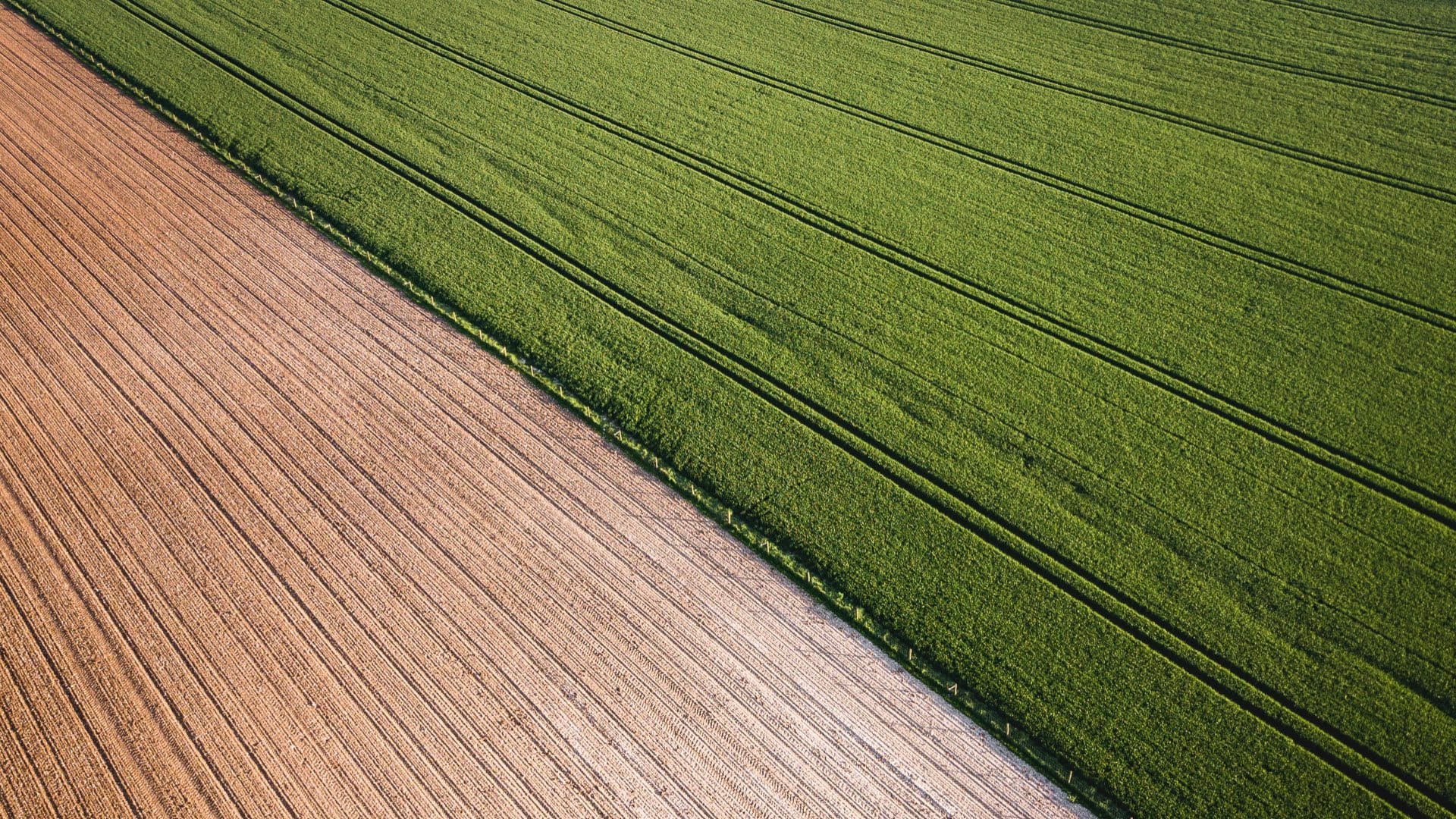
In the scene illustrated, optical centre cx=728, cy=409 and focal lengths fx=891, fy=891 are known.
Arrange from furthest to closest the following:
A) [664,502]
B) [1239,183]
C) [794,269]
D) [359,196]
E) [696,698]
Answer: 1. [359,196]
2. [1239,183]
3. [794,269]
4. [664,502]
5. [696,698]

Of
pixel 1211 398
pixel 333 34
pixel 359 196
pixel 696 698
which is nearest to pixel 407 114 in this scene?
pixel 359 196

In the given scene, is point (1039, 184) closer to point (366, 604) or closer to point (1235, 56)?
point (1235, 56)

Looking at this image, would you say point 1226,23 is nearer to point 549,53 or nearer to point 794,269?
point 794,269

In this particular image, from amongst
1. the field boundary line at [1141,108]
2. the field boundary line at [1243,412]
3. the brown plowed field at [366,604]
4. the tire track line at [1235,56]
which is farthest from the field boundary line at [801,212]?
the tire track line at [1235,56]

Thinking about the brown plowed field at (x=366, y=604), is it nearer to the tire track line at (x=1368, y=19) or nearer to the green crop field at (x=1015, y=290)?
the green crop field at (x=1015, y=290)

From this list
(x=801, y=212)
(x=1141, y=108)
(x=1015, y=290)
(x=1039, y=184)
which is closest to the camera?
(x=1015, y=290)

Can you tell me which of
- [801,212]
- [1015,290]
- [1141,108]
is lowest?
[1015,290]

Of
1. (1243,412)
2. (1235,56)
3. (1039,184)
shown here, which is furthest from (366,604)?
(1235,56)

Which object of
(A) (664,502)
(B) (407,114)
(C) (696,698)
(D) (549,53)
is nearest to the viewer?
(C) (696,698)
